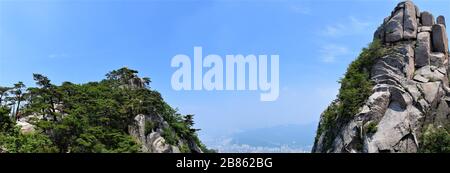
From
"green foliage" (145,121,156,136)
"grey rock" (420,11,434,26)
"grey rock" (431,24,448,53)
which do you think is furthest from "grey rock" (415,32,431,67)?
"green foliage" (145,121,156,136)

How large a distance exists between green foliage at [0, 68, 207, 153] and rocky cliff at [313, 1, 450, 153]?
1353cm

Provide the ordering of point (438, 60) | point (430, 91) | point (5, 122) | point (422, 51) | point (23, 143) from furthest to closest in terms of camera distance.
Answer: point (422, 51), point (438, 60), point (430, 91), point (5, 122), point (23, 143)

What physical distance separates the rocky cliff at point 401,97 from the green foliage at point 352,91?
0.28 ft

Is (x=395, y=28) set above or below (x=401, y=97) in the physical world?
above

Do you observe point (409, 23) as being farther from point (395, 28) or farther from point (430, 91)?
point (430, 91)

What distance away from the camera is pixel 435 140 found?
97.2 feet

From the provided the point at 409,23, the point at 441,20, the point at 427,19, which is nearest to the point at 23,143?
the point at 409,23

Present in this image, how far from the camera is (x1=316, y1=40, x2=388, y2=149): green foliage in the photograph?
1363 inches

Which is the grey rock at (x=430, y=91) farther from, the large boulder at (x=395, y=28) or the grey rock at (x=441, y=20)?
the grey rock at (x=441, y=20)

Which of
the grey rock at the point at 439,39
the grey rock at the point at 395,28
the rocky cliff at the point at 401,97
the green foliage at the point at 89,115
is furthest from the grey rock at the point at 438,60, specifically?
the green foliage at the point at 89,115

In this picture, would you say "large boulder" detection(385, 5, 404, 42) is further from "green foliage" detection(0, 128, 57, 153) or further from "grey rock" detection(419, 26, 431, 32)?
"green foliage" detection(0, 128, 57, 153)

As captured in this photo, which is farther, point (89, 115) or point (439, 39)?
point (439, 39)

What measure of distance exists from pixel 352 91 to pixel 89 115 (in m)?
20.6
